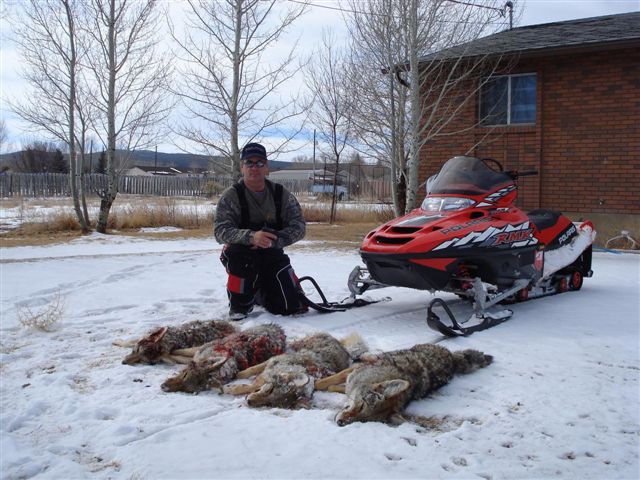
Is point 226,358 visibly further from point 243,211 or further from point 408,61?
point 408,61

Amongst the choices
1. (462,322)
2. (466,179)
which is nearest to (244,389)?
(462,322)

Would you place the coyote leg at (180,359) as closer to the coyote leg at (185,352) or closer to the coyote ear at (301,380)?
the coyote leg at (185,352)

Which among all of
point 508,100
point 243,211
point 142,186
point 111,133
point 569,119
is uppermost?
point 508,100

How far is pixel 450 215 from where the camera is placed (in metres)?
5.46

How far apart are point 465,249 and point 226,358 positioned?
8.35 ft

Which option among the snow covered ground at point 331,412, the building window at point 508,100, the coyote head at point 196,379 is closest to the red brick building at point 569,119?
the building window at point 508,100

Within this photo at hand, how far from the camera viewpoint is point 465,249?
17.2ft

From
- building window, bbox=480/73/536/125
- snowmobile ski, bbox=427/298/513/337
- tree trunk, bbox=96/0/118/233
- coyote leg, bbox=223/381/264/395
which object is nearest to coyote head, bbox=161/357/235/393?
coyote leg, bbox=223/381/264/395

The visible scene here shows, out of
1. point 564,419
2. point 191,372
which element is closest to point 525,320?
point 564,419

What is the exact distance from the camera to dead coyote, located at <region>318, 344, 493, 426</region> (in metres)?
3.11

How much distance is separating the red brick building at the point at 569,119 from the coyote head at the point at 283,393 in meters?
9.84

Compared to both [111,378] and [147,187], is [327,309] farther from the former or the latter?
[147,187]

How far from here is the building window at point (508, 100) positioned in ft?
41.5

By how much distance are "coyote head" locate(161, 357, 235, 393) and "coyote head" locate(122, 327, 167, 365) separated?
58cm
